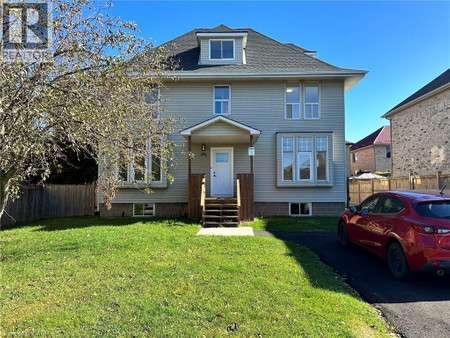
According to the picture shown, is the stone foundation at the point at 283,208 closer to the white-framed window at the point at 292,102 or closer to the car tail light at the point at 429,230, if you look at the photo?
the white-framed window at the point at 292,102

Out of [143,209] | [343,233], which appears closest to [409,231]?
[343,233]

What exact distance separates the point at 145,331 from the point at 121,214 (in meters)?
9.46

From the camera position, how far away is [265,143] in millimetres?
11734

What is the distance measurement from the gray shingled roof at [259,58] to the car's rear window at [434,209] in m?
8.43

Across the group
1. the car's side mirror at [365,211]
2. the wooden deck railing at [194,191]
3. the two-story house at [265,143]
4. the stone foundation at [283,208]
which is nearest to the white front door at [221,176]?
the two-story house at [265,143]

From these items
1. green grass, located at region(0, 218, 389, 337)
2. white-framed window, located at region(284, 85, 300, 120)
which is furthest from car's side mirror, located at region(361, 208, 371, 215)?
white-framed window, located at region(284, 85, 300, 120)

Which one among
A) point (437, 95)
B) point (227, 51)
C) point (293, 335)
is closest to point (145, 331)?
point (293, 335)

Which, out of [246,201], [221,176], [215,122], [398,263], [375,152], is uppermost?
[375,152]

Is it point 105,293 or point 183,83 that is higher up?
point 183,83

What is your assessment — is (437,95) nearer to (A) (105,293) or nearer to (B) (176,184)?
(B) (176,184)

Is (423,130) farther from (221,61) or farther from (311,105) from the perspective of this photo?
(221,61)

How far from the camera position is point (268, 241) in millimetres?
6758

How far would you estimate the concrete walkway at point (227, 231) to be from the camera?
25.5ft

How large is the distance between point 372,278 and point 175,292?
3.42 meters
